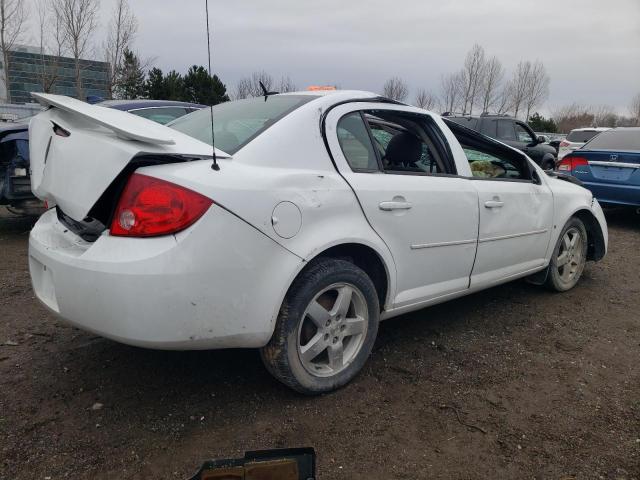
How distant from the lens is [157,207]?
78.4 inches

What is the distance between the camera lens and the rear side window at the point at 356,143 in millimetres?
2607

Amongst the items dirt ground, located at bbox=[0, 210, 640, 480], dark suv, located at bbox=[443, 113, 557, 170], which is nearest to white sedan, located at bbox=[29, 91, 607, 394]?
dirt ground, located at bbox=[0, 210, 640, 480]

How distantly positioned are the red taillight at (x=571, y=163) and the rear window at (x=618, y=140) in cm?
31

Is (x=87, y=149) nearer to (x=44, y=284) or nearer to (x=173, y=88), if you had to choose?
Answer: (x=44, y=284)

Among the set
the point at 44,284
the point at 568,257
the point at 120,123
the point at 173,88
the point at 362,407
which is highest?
the point at 173,88

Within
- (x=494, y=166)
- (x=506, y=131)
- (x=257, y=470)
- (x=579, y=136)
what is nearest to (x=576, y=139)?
(x=579, y=136)

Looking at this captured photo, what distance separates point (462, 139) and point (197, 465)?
2.65m

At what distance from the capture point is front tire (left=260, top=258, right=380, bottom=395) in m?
2.30

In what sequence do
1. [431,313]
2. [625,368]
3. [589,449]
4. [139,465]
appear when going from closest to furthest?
[139,465] → [589,449] → [625,368] → [431,313]

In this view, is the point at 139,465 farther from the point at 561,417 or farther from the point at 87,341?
the point at 561,417

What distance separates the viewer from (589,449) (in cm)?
222

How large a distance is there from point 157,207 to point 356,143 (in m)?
1.17

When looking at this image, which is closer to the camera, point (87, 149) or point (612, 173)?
point (87, 149)

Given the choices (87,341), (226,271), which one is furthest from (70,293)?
(87,341)
